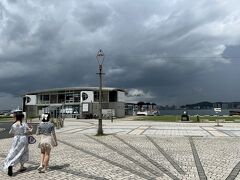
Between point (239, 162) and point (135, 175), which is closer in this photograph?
point (135, 175)

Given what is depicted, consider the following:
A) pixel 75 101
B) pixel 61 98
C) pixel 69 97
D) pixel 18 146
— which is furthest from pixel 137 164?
pixel 61 98

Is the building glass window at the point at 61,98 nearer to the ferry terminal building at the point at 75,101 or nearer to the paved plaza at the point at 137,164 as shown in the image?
the ferry terminal building at the point at 75,101

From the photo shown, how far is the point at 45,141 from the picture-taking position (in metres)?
9.48

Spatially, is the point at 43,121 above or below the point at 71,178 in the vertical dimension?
above

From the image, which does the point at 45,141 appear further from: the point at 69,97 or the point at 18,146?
the point at 69,97

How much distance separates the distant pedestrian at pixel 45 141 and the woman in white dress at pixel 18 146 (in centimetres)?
38

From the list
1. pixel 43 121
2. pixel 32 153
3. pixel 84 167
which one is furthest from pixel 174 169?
pixel 32 153

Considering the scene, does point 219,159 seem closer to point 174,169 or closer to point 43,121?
point 174,169

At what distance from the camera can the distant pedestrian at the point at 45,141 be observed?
30.9 ft

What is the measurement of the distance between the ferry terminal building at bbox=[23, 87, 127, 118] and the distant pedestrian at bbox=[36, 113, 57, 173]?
2236 inches

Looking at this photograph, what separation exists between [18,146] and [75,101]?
222 feet

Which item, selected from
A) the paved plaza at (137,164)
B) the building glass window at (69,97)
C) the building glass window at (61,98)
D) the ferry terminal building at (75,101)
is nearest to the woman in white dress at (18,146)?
the paved plaza at (137,164)

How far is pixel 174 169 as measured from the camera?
9906 millimetres

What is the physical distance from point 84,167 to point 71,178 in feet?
4.98
